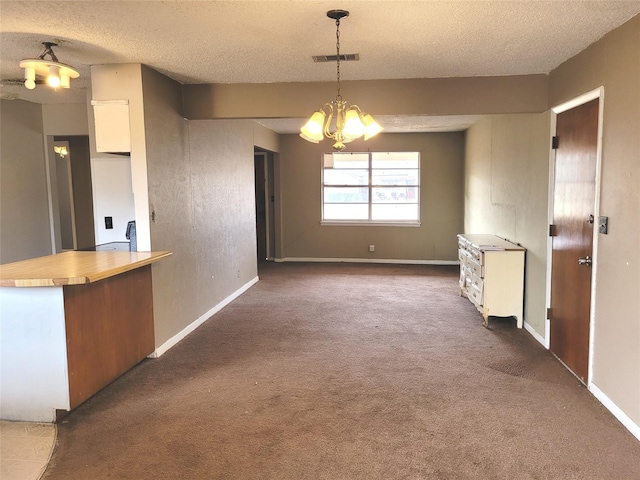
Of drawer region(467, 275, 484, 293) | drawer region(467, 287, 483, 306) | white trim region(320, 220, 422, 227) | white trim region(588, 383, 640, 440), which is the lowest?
white trim region(588, 383, 640, 440)

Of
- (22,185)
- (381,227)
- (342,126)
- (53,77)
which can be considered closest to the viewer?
(342,126)

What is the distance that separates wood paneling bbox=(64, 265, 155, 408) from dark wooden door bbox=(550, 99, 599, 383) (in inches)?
129

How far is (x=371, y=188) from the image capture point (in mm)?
8422

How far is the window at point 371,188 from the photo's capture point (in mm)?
8312

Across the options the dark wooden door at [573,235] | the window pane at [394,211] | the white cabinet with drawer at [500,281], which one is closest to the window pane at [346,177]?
the window pane at [394,211]

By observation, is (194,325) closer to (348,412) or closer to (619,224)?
(348,412)

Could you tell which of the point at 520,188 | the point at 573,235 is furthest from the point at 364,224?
the point at 573,235

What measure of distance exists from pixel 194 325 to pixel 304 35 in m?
2.95

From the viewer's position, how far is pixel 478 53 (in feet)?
10.6

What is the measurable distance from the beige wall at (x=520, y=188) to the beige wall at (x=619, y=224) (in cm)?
98

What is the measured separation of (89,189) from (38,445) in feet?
17.9

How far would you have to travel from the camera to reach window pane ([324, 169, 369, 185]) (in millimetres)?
8422

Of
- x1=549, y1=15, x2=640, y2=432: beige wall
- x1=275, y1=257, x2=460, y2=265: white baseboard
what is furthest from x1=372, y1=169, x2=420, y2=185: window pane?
x1=549, y1=15, x2=640, y2=432: beige wall

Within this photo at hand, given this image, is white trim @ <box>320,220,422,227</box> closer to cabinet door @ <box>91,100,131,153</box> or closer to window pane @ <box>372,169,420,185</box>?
window pane @ <box>372,169,420,185</box>
